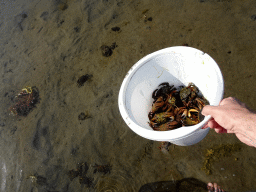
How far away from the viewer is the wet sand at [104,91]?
272 cm

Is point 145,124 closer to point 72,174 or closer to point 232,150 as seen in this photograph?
point 232,150

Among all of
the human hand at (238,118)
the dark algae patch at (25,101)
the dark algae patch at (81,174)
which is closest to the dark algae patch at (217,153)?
the human hand at (238,118)

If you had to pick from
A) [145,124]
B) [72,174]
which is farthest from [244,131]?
[72,174]

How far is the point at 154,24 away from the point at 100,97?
2223 mm

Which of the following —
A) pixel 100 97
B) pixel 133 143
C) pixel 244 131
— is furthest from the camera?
pixel 100 97

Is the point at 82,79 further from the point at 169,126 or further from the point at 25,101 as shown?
the point at 169,126

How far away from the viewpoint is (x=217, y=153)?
260 cm

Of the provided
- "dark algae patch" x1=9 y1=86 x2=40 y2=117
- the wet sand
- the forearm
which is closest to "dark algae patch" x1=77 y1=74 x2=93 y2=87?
the wet sand

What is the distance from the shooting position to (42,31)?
15.3ft

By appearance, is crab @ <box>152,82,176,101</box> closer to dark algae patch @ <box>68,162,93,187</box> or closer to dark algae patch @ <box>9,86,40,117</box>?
dark algae patch @ <box>68,162,93,187</box>

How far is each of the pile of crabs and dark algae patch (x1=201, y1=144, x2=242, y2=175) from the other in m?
0.83

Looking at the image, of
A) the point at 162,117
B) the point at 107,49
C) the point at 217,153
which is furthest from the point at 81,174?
the point at 107,49

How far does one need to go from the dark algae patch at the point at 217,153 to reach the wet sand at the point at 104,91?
0.02 m

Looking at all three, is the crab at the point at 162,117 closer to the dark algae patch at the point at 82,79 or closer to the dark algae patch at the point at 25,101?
the dark algae patch at the point at 82,79
